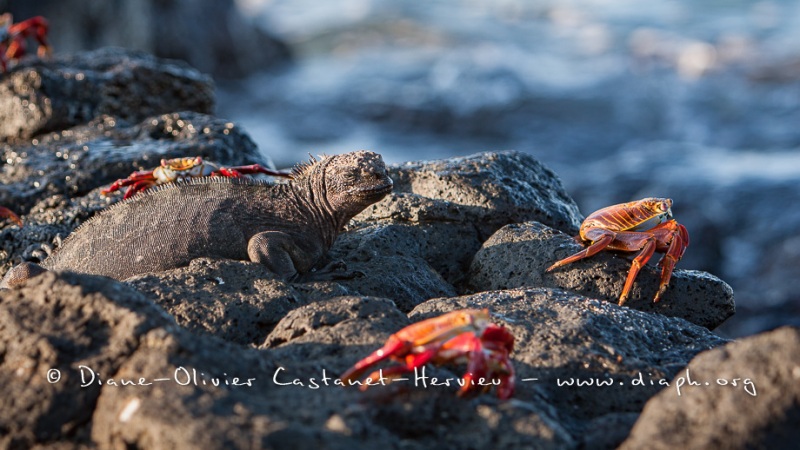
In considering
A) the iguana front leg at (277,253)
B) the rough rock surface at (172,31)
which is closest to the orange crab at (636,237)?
the iguana front leg at (277,253)

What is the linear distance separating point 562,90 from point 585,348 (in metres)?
16.9

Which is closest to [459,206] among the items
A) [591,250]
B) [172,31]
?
[591,250]

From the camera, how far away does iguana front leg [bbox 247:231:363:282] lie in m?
5.31

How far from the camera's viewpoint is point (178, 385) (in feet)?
11.0

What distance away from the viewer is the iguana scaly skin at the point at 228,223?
18.0ft

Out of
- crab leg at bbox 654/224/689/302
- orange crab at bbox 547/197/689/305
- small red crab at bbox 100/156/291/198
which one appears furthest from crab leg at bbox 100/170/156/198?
crab leg at bbox 654/224/689/302

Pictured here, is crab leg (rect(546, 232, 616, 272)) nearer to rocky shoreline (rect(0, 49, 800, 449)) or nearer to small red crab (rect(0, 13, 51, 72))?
rocky shoreline (rect(0, 49, 800, 449))

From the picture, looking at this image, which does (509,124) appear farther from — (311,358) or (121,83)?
(311,358)

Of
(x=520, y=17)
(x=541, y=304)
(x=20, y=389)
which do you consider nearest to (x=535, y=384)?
(x=541, y=304)

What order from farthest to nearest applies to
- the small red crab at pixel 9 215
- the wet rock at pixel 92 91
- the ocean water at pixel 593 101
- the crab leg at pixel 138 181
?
the ocean water at pixel 593 101
the wet rock at pixel 92 91
the small red crab at pixel 9 215
the crab leg at pixel 138 181

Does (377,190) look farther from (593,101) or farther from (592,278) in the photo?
(593,101)

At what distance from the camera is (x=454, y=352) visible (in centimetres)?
376

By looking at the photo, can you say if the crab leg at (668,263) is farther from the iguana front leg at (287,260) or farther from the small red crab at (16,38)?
the small red crab at (16,38)

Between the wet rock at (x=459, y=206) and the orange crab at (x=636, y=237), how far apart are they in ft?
2.45
